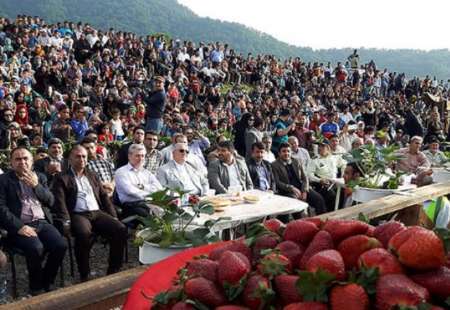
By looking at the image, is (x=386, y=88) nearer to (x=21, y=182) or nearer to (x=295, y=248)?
(x=21, y=182)

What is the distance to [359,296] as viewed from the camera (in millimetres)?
1106

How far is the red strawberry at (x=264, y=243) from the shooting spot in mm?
1401

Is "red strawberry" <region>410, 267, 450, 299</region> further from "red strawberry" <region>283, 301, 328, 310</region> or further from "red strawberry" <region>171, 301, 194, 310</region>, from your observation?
"red strawberry" <region>171, 301, 194, 310</region>

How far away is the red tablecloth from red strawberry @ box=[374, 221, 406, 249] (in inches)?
21.7

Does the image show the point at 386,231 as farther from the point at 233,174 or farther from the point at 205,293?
Result: the point at 233,174

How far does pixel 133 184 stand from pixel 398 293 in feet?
14.8

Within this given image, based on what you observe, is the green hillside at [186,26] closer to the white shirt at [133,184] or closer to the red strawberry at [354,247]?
the white shirt at [133,184]

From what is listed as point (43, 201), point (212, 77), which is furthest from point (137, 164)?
point (212, 77)

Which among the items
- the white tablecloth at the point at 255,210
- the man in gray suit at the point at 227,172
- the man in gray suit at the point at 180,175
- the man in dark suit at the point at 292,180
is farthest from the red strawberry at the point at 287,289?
the man in dark suit at the point at 292,180

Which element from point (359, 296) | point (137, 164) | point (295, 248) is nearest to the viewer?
point (359, 296)

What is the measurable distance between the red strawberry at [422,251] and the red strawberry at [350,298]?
0.46 ft

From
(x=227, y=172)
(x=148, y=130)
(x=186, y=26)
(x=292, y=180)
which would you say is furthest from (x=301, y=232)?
(x=186, y=26)

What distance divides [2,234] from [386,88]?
2214cm

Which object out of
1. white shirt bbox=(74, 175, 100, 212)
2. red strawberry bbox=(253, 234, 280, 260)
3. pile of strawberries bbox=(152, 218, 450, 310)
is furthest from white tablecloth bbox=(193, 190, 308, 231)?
pile of strawberries bbox=(152, 218, 450, 310)
